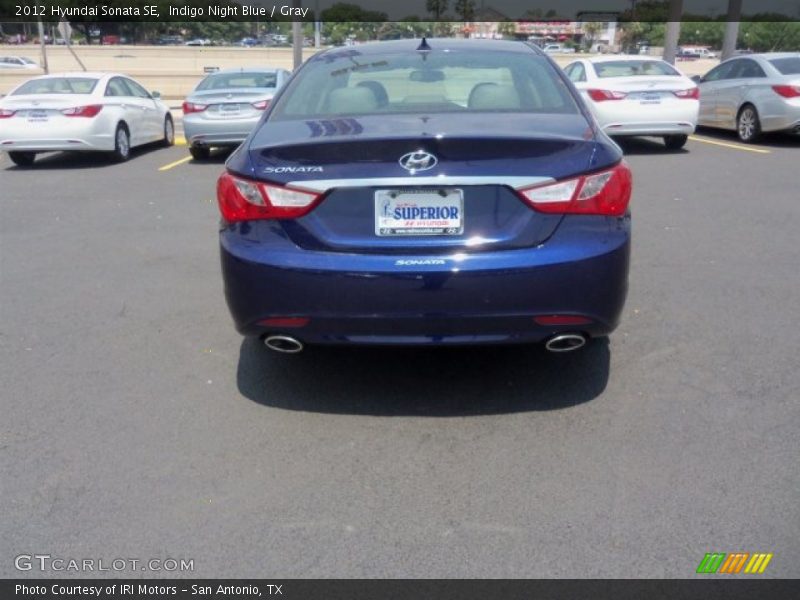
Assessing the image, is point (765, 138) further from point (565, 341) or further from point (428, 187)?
point (428, 187)

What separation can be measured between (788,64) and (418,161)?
469 inches

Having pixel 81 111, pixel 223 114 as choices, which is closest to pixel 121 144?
pixel 81 111

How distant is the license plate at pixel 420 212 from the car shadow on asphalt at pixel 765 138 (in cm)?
1125

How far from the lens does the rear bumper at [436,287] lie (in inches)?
132

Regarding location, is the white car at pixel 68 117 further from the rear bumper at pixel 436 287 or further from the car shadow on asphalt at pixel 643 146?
the rear bumper at pixel 436 287

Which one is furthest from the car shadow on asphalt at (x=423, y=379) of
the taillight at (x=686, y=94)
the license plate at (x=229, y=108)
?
the taillight at (x=686, y=94)

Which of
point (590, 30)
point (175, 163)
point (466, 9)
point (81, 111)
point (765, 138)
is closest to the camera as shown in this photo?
point (81, 111)

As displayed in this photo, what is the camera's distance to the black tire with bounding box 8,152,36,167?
12484mm

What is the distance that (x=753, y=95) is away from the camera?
43.9 ft

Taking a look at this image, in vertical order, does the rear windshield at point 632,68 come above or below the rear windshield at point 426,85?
below

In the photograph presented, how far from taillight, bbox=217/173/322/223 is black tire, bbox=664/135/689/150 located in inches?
421

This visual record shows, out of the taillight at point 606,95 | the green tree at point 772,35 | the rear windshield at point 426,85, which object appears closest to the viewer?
the rear windshield at point 426,85

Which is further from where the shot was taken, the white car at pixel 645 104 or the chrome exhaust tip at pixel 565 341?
the white car at pixel 645 104
